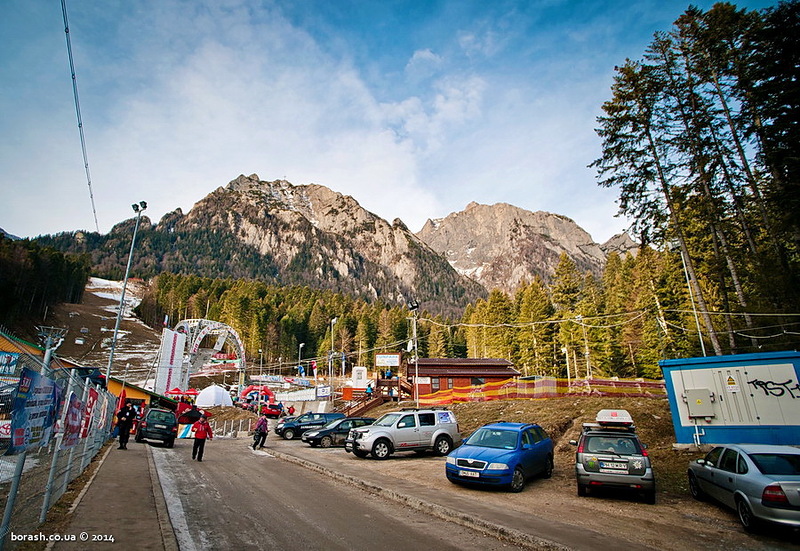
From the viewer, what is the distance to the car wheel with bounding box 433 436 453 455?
706 inches

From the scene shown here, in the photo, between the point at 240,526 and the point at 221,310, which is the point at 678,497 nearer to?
the point at 240,526

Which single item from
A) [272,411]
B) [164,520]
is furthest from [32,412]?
[272,411]

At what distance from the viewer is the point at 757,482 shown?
750 centimetres

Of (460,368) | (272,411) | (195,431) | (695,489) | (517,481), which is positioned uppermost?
(460,368)

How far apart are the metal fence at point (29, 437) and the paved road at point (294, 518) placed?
1920 millimetres

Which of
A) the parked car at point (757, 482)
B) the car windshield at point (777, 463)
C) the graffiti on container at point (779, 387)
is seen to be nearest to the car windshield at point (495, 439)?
the parked car at point (757, 482)

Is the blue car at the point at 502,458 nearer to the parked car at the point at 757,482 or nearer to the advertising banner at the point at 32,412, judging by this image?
the parked car at the point at 757,482

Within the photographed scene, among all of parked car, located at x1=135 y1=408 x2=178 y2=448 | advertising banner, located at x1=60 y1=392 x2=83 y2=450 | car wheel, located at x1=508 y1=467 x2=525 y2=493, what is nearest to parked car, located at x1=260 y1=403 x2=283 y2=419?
parked car, located at x1=135 y1=408 x2=178 y2=448

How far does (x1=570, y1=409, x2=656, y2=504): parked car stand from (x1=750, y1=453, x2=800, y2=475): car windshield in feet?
7.75

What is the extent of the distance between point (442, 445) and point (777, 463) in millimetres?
12129

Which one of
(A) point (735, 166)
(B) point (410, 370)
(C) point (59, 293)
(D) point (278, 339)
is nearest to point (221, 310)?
(D) point (278, 339)

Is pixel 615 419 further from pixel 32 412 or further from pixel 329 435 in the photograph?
pixel 329 435

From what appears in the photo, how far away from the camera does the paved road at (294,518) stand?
249 inches

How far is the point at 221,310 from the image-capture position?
367 feet
